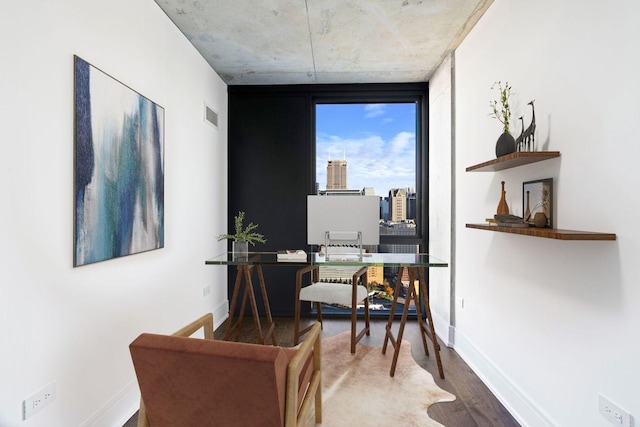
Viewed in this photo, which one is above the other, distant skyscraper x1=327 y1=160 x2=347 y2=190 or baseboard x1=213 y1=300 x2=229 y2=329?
distant skyscraper x1=327 y1=160 x2=347 y2=190

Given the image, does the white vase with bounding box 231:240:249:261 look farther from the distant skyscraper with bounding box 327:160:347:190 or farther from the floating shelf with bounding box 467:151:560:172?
the floating shelf with bounding box 467:151:560:172

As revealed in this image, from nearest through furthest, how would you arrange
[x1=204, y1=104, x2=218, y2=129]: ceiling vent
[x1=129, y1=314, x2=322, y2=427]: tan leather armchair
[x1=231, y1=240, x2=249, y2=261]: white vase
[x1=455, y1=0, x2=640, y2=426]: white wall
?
[x1=129, y1=314, x2=322, y2=427]: tan leather armchair
[x1=455, y1=0, x2=640, y2=426]: white wall
[x1=231, y1=240, x2=249, y2=261]: white vase
[x1=204, y1=104, x2=218, y2=129]: ceiling vent

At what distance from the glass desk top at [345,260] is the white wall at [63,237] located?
0.58 metres

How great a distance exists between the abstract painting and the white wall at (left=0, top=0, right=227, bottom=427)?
0.06 meters

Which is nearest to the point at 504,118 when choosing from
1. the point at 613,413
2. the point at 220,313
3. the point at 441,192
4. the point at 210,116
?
the point at 441,192

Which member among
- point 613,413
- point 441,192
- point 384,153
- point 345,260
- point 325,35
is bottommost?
point 613,413

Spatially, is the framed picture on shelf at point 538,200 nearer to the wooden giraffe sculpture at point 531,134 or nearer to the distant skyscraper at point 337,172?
the wooden giraffe sculpture at point 531,134

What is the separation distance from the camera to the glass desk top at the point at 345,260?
242 cm

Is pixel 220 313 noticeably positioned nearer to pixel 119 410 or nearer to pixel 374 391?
pixel 119 410

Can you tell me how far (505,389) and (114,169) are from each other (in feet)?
9.20

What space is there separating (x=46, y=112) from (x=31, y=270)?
70 cm

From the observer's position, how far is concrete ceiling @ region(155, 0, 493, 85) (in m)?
2.54

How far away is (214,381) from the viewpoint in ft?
4.17

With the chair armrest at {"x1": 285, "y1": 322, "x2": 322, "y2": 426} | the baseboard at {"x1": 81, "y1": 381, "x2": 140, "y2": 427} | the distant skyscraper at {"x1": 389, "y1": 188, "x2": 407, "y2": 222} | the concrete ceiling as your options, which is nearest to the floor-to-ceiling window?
the distant skyscraper at {"x1": 389, "y1": 188, "x2": 407, "y2": 222}
